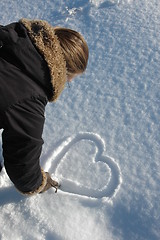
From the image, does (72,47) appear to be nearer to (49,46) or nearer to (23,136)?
(49,46)

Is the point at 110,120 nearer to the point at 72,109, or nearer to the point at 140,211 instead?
the point at 72,109

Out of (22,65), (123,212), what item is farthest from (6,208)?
(22,65)

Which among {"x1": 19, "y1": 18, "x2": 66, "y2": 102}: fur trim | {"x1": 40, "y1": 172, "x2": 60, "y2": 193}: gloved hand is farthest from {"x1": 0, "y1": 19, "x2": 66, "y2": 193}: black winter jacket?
{"x1": 40, "y1": 172, "x2": 60, "y2": 193}: gloved hand

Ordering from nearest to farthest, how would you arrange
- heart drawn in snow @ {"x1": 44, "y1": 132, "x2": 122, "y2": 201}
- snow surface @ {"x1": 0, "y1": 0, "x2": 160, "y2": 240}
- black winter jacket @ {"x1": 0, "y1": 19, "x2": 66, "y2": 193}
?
black winter jacket @ {"x1": 0, "y1": 19, "x2": 66, "y2": 193} → snow surface @ {"x1": 0, "y1": 0, "x2": 160, "y2": 240} → heart drawn in snow @ {"x1": 44, "y1": 132, "x2": 122, "y2": 201}

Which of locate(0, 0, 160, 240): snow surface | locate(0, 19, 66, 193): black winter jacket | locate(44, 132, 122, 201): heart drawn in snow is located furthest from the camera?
locate(44, 132, 122, 201): heart drawn in snow

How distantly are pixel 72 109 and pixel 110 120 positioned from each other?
9.7 inches

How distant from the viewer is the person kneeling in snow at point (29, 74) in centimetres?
109

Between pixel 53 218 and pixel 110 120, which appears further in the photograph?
pixel 110 120

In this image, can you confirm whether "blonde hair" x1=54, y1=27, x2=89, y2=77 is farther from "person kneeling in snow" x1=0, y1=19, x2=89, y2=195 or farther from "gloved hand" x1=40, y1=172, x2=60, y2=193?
"gloved hand" x1=40, y1=172, x2=60, y2=193

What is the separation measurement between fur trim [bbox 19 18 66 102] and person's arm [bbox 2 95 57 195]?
0.11 meters

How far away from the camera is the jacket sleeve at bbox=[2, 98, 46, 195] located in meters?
1.12

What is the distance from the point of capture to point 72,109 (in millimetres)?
1982

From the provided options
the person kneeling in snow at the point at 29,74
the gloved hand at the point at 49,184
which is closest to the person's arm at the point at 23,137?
the person kneeling in snow at the point at 29,74

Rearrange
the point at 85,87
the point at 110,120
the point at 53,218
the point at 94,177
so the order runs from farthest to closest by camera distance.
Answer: the point at 85,87, the point at 110,120, the point at 94,177, the point at 53,218
